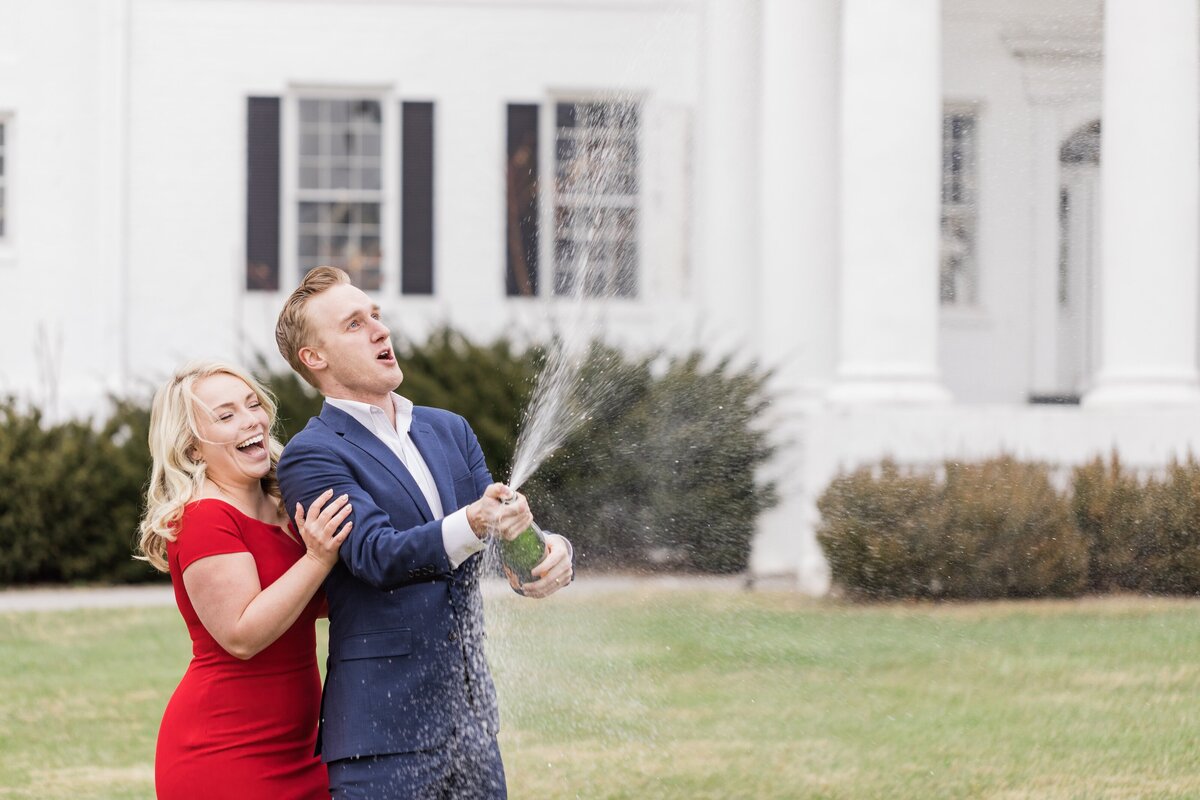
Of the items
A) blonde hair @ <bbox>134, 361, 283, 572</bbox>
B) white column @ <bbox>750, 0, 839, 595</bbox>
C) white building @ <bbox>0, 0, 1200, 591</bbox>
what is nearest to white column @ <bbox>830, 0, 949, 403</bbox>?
white building @ <bbox>0, 0, 1200, 591</bbox>

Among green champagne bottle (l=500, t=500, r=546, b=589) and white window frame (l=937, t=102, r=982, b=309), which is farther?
white window frame (l=937, t=102, r=982, b=309)

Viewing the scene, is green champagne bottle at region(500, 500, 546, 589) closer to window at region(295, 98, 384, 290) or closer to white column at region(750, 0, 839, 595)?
white column at region(750, 0, 839, 595)

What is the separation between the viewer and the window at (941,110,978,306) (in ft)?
35.6

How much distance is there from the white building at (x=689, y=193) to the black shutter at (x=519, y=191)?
1.2 inches

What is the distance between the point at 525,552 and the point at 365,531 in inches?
12.7

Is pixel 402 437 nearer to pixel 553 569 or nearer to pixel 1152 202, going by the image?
pixel 553 569

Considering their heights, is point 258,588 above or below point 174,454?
below

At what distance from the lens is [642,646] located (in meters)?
8.41

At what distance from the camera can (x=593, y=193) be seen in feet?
45.5

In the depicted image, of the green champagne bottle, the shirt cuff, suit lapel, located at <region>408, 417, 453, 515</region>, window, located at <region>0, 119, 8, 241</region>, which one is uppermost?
window, located at <region>0, 119, 8, 241</region>

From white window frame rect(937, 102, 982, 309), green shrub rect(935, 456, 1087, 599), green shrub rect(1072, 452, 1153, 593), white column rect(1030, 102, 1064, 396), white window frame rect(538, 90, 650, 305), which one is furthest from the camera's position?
white window frame rect(538, 90, 650, 305)

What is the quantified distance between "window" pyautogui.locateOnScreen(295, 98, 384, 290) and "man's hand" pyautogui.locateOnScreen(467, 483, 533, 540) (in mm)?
12547

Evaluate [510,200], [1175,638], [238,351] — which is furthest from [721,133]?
[1175,638]

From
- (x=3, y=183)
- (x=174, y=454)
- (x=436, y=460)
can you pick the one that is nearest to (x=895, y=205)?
(x=436, y=460)
